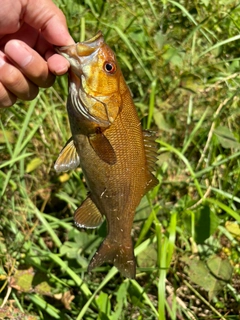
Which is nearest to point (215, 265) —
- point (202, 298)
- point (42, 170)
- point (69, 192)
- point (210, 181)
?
point (202, 298)

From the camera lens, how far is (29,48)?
1657 mm

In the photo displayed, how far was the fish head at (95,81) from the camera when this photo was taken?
152 centimetres

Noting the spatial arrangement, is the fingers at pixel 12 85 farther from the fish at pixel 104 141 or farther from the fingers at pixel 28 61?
the fish at pixel 104 141

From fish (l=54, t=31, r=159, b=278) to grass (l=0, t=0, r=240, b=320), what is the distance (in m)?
0.52

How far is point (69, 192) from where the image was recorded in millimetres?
2689

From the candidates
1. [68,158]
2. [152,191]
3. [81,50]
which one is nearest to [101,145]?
[68,158]

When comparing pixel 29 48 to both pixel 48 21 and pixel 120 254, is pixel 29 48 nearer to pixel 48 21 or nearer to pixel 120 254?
pixel 48 21

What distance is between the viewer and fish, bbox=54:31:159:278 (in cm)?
154

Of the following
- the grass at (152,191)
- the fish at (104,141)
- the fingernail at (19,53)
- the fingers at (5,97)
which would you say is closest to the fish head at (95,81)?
the fish at (104,141)

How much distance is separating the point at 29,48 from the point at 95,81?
0.90 ft

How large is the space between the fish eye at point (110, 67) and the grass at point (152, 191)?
34.6 inches

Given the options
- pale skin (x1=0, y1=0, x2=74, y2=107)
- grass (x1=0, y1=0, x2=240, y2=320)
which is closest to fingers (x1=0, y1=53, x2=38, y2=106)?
pale skin (x1=0, y1=0, x2=74, y2=107)

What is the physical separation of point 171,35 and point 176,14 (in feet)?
0.55

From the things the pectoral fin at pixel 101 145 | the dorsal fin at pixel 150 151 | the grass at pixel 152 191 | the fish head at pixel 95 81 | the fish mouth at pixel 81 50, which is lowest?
the grass at pixel 152 191
